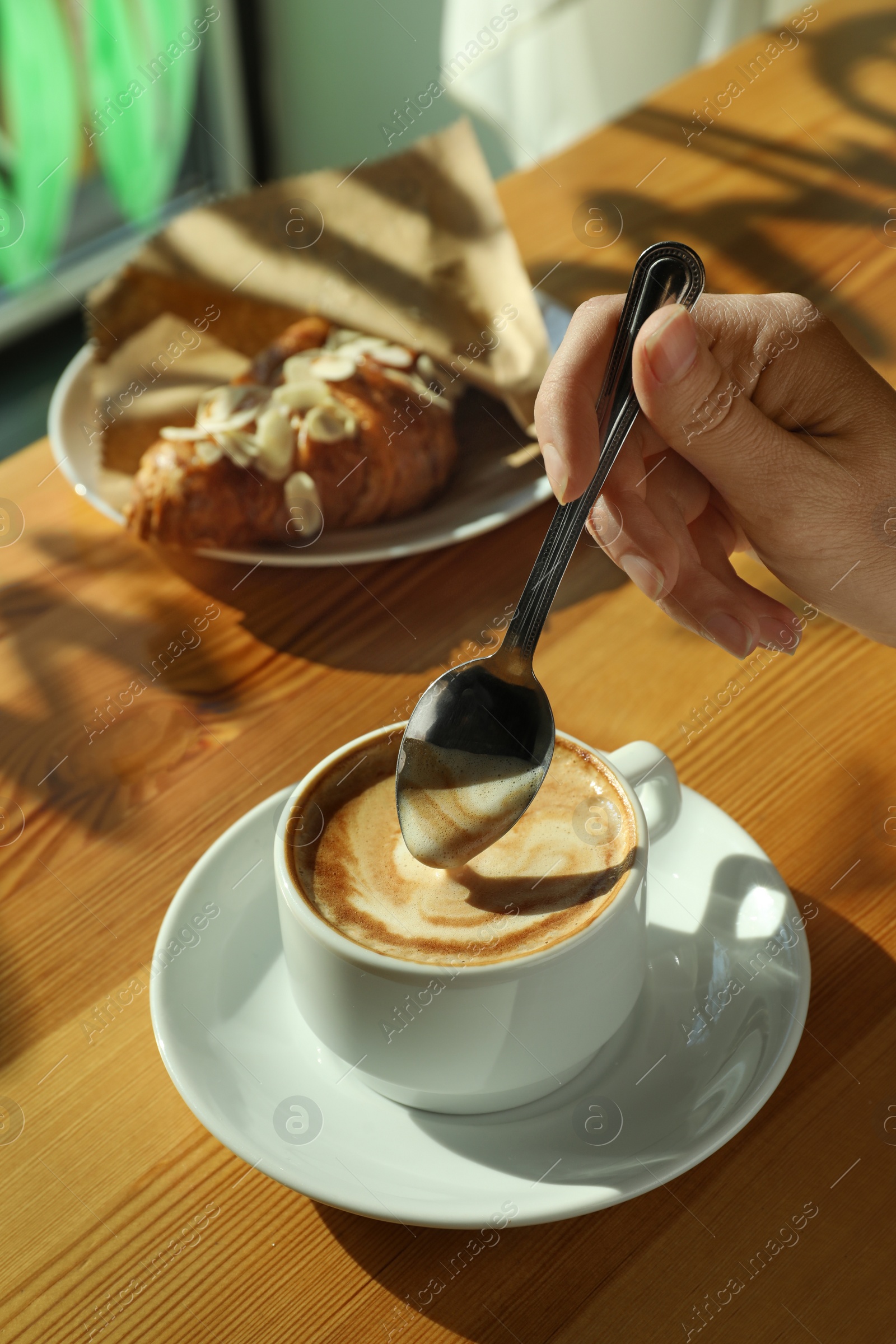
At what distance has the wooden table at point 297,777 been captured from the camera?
0.51m

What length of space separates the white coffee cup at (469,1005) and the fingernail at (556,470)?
204 mm

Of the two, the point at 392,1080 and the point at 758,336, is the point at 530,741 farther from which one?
the point at 758,336

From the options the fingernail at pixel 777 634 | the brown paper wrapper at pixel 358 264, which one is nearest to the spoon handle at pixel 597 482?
the fingernail at pixel 777 634

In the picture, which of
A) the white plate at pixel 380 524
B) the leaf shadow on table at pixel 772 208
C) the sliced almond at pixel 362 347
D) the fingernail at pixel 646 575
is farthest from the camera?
the leaf shadow on table at pixel 772 208

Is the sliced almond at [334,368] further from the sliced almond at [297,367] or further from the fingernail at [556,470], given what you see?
the fingernail at [556,470]

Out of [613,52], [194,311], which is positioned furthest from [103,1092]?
[613,52]

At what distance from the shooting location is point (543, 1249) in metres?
0.52

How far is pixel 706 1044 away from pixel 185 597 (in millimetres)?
564

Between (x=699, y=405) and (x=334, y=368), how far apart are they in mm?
427

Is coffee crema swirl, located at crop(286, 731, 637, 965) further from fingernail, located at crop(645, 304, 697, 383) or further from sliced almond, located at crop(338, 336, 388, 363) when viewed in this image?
sliced almond, located at crop(338, 336, 388, 363)

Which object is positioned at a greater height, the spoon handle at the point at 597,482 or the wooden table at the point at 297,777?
the spoon handle at the point at 597,482

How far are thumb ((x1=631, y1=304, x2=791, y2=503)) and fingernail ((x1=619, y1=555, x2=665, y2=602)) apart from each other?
79 millimetres

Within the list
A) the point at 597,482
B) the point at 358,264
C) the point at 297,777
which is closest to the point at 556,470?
the point at 597,482

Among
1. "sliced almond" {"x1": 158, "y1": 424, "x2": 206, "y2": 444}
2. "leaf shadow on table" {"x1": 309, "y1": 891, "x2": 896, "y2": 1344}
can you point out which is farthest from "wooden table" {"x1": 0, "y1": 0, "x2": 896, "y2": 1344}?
"sliced almond" {"x1": 158, "y1": 424, "x2": 206, "y2": 444}
